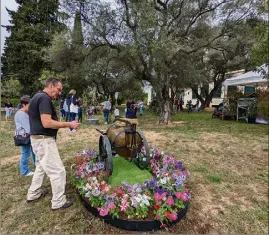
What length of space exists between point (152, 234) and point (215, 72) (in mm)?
20093

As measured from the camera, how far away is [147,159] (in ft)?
10.4

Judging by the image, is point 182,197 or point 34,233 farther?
point 182,197

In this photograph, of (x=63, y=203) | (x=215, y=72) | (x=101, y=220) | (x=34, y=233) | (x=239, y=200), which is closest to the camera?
(x=34, y=233)

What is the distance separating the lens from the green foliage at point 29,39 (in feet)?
64.4

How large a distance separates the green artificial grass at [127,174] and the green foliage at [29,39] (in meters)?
18.7

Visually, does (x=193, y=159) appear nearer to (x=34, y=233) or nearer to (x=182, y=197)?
(x=182, y=197)

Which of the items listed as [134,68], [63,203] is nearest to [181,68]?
[134,68]

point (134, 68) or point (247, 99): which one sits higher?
point (134, 68)

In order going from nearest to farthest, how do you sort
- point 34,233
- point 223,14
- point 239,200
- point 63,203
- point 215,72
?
point 34,233 → point 63,203 → point 239,200 → point 223,14 → point 215,72

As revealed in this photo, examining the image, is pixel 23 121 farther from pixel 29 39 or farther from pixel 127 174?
pixel 29 39

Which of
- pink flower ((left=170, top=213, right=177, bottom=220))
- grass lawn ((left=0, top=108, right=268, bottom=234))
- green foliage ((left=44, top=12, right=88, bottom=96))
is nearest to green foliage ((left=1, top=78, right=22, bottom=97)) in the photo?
green foliage ((left=44, top=12, right=88, bottom=96))

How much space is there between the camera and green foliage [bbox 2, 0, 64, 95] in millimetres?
19625

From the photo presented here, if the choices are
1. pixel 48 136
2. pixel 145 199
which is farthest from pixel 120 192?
pixel 48 136

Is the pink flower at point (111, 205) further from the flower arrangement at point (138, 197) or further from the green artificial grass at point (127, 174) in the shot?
the green artificial grass at point (127, 174)
